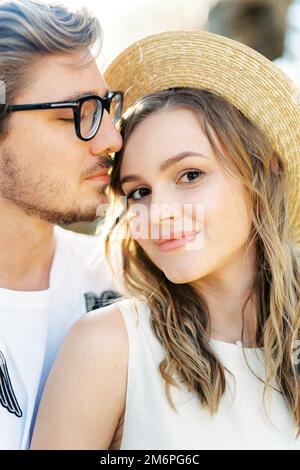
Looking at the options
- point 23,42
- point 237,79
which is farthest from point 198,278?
point 23,42

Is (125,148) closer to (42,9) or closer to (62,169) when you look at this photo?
(62,169)

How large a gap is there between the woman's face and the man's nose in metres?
0.12

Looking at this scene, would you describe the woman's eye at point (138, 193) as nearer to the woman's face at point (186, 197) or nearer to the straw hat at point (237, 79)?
the woman's face at point (186, 197)

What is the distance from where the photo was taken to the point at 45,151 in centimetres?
298

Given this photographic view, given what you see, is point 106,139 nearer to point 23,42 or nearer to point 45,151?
point 45,151

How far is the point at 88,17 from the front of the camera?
3236mm

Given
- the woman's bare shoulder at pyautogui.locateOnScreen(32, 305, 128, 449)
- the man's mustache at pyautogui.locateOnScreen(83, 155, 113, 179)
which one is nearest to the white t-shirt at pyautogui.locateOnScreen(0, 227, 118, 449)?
the woman's bare shoulder at pyautogui.locateOnScreen(32, 305, 128, 449)

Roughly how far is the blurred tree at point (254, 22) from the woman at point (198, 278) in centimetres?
446

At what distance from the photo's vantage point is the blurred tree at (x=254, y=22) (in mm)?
7195

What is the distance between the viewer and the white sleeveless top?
250 cm

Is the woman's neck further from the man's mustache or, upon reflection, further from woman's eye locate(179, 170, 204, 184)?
the man's mustache

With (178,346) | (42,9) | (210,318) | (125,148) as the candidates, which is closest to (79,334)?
(178,346)

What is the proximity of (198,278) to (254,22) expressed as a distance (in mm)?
5258

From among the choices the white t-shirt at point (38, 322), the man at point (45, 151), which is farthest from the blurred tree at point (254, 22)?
the white t-shirt at point (38, 322)
